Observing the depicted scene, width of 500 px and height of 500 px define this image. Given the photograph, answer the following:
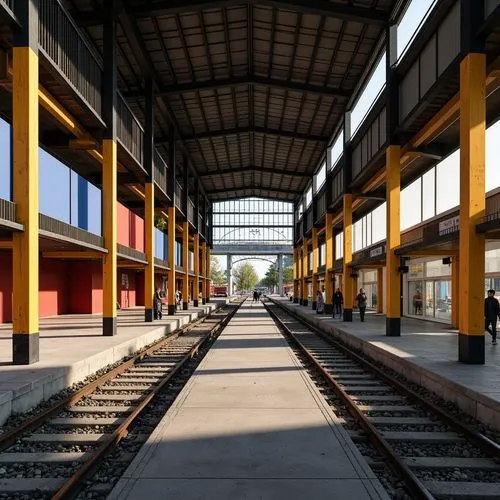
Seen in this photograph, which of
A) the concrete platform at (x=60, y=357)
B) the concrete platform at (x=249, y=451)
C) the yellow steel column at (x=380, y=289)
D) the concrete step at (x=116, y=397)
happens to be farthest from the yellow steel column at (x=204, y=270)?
the concrete platform at (x=249, y=451)

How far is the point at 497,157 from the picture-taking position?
16.2m

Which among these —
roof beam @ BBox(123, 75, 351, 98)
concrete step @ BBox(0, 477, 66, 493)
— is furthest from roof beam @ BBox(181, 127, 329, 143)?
concrete step @ BBox(0, 477, 66, 493)

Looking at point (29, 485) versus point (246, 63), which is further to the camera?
point (246, 63)

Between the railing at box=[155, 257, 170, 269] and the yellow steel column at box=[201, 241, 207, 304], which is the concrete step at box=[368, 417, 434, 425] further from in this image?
the yellow steel column at box=[201, 241, 207, 304]

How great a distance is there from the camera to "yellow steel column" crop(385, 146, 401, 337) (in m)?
17.2

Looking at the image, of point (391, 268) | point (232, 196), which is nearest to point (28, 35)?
point (391, 268)

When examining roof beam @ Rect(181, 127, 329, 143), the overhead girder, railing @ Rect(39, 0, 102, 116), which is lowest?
railing @ Rect(39, 0, 102, 116)

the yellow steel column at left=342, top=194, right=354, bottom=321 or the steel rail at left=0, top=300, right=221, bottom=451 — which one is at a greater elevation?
the yellow steel column at left=342, top=194, right=354, bottom=321

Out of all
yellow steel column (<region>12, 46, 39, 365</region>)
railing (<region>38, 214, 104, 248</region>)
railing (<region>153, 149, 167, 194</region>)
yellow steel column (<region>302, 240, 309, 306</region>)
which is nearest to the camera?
yellow steel column (<region>12, 46, 39, 365</region>)

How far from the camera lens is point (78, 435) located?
271 inches

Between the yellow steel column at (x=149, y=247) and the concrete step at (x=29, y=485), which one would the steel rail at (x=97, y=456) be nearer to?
the concrete step at (x=29, y=485)

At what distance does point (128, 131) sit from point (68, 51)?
667 centimetres

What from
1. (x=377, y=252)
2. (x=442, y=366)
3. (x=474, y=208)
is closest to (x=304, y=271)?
(x=377, y=252)

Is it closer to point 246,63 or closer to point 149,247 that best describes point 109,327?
point 149,247
